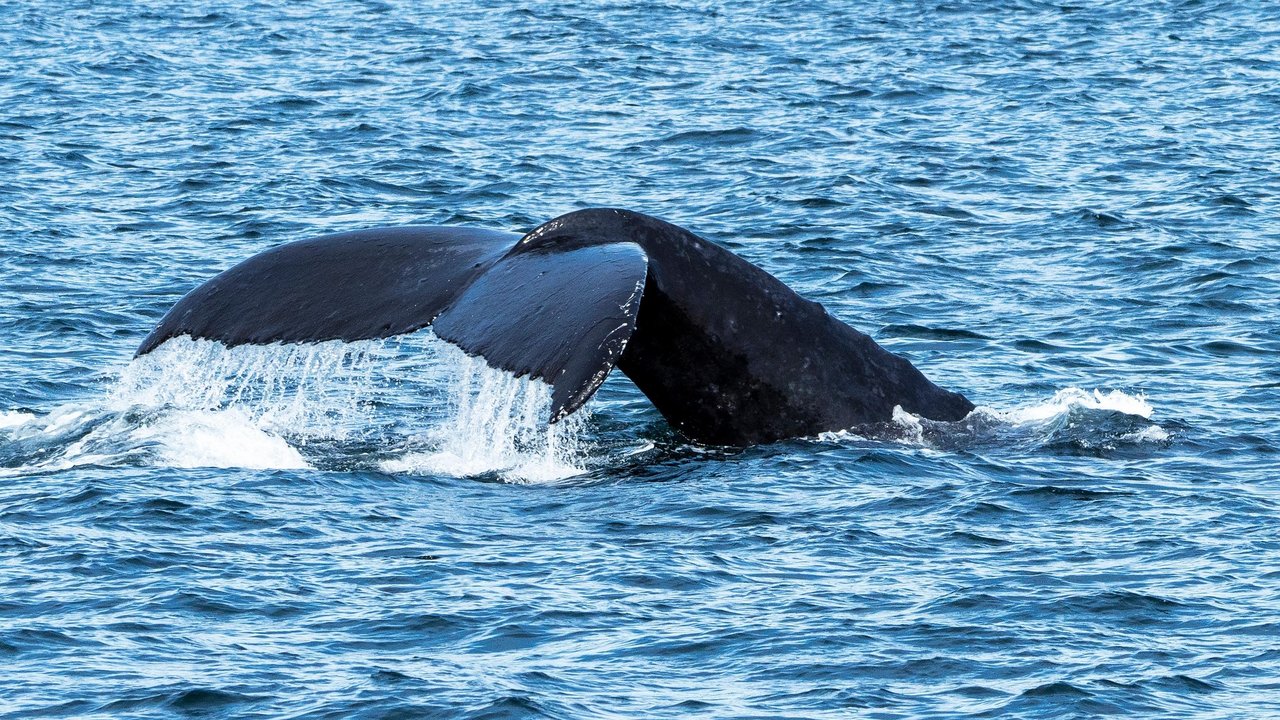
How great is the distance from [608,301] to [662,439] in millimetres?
2973

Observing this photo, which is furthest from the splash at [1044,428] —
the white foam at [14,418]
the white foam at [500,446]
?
the white foam at [14,418]

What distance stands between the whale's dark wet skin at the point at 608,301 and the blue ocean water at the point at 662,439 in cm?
28

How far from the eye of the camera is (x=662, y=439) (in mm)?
10883

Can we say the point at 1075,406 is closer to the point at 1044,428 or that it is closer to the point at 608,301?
the point at 1044,428

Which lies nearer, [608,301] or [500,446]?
[608,301]

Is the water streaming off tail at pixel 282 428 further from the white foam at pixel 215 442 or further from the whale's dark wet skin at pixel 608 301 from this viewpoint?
the whale's dark wet skin at pixel 608 301

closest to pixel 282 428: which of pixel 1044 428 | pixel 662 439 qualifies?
pixel 662 439

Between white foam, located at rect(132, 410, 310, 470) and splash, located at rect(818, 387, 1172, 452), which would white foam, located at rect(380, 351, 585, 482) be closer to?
white foam, located at rect(132, 410, 310, 470)

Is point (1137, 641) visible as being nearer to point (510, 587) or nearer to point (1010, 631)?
point (1010, 631)

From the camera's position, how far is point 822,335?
9.84 m

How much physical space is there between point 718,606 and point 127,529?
290 cm

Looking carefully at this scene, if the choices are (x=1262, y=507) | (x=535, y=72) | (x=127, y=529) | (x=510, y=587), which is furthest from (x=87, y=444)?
(x=535, y=72)

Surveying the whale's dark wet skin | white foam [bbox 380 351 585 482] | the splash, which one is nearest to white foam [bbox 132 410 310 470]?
white foam [bbox 380 351 585 482]

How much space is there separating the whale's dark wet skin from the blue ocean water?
10.8 inches
